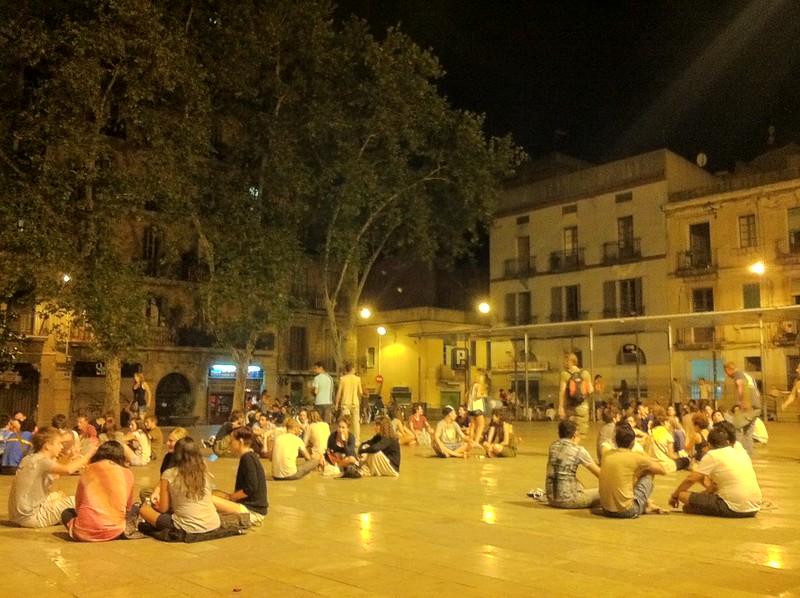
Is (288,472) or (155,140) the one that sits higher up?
(155,140)

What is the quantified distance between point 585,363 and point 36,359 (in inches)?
976

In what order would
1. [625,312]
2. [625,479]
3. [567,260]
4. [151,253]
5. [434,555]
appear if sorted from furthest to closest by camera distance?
[567,260], [625,312], [151,253], [625,479], [434,555]

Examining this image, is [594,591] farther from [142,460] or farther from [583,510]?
[142,460]

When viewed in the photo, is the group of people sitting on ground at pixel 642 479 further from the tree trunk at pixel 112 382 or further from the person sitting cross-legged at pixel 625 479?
the tree trunk at pixel 112 382

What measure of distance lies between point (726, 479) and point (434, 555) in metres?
3.72

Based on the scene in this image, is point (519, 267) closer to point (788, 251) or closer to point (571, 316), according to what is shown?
point (571, 316)

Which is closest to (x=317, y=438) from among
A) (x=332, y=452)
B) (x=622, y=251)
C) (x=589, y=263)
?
(x=332, y=452)

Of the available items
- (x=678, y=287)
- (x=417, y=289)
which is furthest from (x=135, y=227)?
(x=678, y=287)

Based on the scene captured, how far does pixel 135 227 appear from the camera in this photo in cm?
3569

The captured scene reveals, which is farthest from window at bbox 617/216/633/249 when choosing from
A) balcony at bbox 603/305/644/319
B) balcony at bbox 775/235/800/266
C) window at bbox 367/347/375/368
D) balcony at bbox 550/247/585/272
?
window at bbox 367/347/375/368

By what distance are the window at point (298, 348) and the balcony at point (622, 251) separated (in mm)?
16285

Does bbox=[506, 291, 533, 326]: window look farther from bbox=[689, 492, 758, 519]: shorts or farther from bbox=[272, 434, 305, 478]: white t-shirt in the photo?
bbox=[689, 492, 758, 519]: shorts

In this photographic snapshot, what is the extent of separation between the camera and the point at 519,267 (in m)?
44.7

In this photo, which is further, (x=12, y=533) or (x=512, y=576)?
(x=12, y=533)
